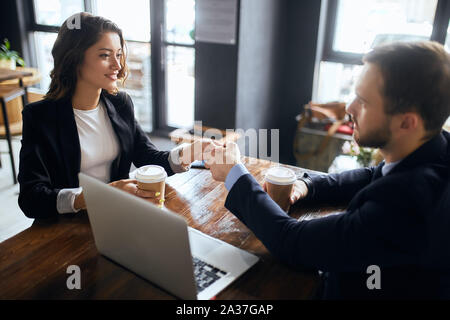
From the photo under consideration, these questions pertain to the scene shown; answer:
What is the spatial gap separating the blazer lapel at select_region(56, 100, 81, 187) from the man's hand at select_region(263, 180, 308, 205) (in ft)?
2.27

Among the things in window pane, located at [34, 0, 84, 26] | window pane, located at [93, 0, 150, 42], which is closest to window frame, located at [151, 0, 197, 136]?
window pane, located at [93, 0, 150, 42]

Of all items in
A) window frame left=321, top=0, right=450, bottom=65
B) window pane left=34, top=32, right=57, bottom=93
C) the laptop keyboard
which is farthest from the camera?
window pane left=34, top=32, right=57, bottom=93

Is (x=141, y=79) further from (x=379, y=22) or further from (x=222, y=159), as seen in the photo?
(x=222, y=159)

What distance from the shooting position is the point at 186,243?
2.54ft

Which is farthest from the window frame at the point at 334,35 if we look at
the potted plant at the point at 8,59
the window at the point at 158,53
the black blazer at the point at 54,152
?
the potted plant at the point at 8,59

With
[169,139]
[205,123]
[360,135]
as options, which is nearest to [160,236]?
[360,135]

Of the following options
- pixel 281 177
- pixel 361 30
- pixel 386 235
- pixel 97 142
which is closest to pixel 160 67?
pixel 361 30

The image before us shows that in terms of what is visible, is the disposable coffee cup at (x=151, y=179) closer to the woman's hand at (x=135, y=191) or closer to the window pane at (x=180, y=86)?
the woman's hand at (x=135, y=191)

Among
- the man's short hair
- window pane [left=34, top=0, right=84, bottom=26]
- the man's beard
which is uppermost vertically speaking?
window pane [left=34, top=0, right=84, bottom=26]

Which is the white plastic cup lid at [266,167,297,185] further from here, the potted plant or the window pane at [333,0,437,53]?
the potted plant

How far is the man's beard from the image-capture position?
96cm

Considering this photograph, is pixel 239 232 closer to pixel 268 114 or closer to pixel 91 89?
pixel 91 89

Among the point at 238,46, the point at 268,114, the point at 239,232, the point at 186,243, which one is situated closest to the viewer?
the point at 186,243

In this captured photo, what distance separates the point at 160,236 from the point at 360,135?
0.55 metres
